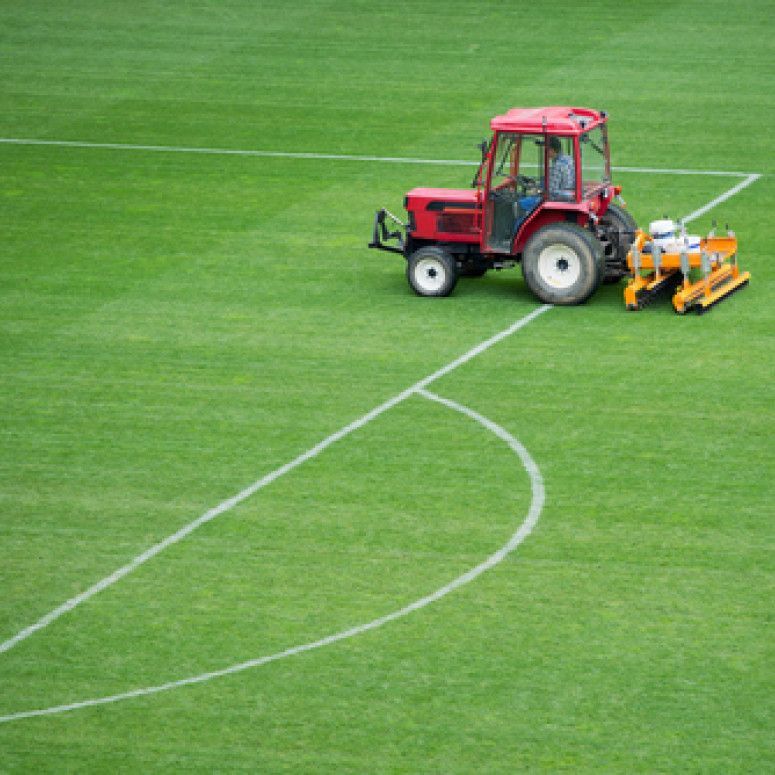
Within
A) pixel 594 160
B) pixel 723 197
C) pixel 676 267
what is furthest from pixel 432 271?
pixel 723 197

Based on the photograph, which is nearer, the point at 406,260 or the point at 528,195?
the point at 528,195

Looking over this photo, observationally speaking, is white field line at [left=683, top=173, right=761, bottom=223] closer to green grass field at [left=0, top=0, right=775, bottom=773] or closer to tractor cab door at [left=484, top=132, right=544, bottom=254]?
green grass field at [left=0, top=0, right=775, bottom=773]

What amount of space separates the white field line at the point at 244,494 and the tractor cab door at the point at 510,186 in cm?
135

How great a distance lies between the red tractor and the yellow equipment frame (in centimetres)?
50

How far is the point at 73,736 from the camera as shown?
14633mm

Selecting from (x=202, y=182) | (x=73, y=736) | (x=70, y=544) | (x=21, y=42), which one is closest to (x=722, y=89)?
(x=202, y=182)

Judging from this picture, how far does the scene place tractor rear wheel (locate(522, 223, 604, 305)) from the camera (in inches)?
976

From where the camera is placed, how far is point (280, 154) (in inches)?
1363

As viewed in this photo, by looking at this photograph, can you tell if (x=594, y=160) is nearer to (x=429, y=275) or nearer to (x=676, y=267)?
(x=676, y=267)

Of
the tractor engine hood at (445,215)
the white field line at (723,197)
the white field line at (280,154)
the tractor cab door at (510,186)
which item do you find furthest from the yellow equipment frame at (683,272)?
the white field line at (280,154)

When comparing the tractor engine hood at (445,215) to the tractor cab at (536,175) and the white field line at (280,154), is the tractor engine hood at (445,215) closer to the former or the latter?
the tractor cab at (536,175)

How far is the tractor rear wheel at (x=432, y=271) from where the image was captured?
1011 inches

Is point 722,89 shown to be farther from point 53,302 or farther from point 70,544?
point 70,544

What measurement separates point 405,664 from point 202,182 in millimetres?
18620
